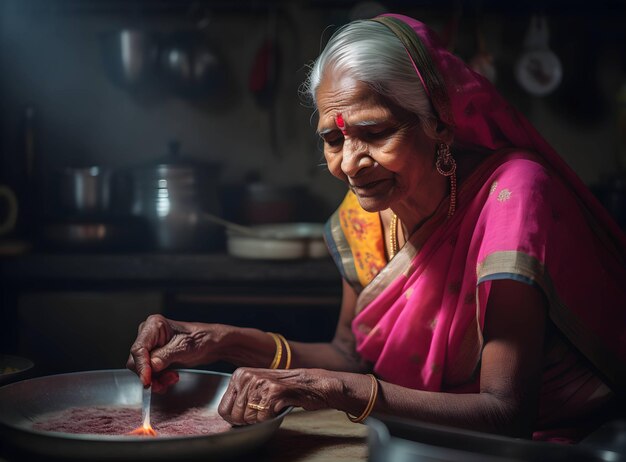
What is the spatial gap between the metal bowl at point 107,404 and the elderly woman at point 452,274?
0.18 feet

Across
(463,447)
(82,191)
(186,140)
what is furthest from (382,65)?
(186,140)

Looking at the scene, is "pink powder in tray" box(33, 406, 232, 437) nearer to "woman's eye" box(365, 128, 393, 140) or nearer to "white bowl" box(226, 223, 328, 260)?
"woman's eye" box(365, 128, 393, 140)

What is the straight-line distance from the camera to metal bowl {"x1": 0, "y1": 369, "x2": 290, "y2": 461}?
100 cm

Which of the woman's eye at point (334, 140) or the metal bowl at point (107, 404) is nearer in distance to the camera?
the metal bowl at point (107, 404)

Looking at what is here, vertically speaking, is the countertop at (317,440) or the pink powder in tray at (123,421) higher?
the pink powder in tray at (123,421)

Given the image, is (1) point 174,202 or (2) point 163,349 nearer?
→ (2) point 163,349

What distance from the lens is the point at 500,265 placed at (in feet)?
4.58

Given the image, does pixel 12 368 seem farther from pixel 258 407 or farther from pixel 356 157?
pixel 356 157

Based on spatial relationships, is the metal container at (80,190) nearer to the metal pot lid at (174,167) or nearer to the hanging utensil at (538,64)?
the metal pot lid at (174,167)

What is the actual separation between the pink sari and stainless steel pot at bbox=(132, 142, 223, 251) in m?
1.43

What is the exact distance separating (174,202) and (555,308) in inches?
74.6

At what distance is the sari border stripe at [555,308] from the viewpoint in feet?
4.54

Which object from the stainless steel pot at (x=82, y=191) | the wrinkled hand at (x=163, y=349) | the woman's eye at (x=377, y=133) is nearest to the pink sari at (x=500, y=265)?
the woman's eye at (x=377, y=133)

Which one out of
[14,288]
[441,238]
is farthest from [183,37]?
[441,238]
